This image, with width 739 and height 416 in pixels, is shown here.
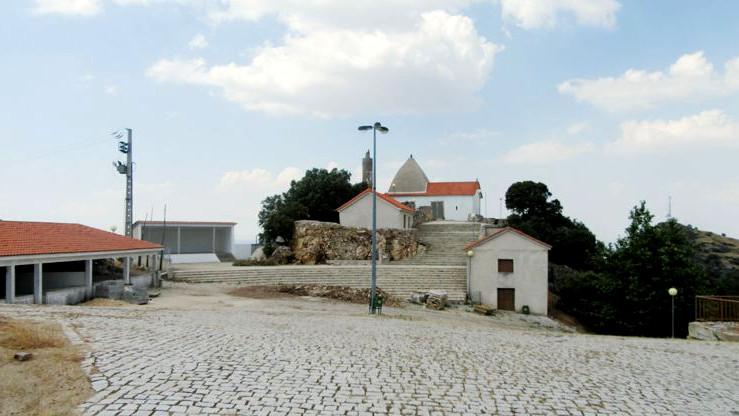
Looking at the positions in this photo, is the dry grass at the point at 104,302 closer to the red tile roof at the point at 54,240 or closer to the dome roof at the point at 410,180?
the red tile roof at the point at 54,240

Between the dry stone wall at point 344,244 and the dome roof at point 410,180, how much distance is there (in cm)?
1809

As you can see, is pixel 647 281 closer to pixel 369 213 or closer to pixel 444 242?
pixel 444 242

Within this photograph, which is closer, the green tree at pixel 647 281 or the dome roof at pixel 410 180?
the green tree at pixel 647 281

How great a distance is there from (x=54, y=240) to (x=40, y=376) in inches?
625

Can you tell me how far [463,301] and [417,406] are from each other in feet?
73.5

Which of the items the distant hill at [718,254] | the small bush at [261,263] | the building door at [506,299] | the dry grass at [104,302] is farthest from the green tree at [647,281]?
the dry grass at [104,302]

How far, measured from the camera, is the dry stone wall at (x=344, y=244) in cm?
3806

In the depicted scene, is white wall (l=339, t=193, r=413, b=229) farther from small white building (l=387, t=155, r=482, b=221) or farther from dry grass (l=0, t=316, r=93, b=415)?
dry grass (l=0, t=316, r=93, b=415)

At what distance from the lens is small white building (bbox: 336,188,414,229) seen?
41.3 m

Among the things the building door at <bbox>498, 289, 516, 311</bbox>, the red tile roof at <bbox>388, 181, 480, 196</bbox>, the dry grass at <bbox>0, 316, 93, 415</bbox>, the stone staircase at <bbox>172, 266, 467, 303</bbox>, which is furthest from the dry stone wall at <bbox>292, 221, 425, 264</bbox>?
the dry grass at <bbox>0, 316, 93, 415</bbox>

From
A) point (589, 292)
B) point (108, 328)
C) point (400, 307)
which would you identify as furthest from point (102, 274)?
point (589, 292)

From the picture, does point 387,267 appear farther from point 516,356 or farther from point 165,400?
point 165,400

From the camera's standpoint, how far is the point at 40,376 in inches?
256

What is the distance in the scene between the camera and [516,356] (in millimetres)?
10281
